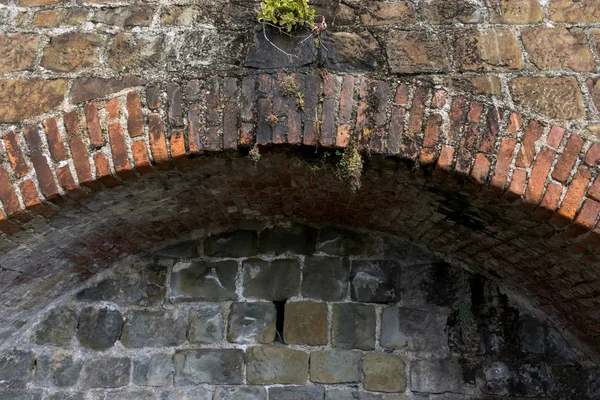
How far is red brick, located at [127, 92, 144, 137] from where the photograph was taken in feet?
8.20

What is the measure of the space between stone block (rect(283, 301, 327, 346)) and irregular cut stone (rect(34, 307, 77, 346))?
1.23 m

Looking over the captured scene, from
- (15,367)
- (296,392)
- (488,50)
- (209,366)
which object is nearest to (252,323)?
(209,366)

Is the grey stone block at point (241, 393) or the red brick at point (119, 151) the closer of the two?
the red brick at point (119, 151)

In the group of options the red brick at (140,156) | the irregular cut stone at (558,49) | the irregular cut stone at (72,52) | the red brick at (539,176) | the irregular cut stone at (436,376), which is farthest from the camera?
the irregular cut stone at (436,376)

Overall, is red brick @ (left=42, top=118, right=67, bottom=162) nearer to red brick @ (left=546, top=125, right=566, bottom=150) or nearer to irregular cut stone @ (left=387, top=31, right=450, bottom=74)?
irregular cut stone @ (left=387, top=31, right=450, bottom=74)

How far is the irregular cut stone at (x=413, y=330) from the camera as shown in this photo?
3.13 metres

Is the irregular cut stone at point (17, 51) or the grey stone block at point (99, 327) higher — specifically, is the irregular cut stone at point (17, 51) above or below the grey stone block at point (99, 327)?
above

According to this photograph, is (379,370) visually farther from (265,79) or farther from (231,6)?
(231,6)

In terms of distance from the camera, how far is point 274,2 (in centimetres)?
252

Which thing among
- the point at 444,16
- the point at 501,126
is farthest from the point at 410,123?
the point at 444,16

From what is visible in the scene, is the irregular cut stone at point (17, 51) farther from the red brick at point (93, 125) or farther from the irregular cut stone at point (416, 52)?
the irregular cut stone at point (416, 52)

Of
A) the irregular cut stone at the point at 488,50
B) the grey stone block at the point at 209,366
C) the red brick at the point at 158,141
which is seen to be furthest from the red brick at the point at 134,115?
the irregular cut stone at the point at 488,50

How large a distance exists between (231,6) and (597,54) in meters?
1.70

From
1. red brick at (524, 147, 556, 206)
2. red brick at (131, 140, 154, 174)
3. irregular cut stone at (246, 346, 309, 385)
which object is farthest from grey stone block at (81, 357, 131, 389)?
red brick at (524, 147, 556, 206)
